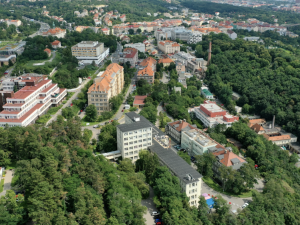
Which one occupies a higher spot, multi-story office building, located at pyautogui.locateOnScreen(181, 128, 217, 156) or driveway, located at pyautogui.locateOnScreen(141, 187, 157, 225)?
multi-story office building, located at pyautogui.locateOnScreen(181, 128, 217, 156)

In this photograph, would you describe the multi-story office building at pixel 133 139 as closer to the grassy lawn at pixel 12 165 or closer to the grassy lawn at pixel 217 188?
the grassy lawn at pixel 217 188

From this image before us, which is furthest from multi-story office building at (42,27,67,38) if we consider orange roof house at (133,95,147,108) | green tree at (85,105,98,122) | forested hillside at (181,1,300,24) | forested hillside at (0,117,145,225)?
forested hillside at (181,1,300,24)

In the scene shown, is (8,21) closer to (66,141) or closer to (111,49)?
(111,49)

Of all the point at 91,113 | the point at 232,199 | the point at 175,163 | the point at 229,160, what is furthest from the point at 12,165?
the point at 229,160

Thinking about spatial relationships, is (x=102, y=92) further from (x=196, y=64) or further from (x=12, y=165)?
(x=196, y=64)

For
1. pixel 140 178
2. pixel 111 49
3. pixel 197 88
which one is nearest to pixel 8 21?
pixel 111 49

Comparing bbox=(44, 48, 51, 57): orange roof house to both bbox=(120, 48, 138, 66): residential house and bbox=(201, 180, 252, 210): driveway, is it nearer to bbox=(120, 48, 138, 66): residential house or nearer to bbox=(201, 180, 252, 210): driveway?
bbox=(120, 48, 138, 66): residential house
